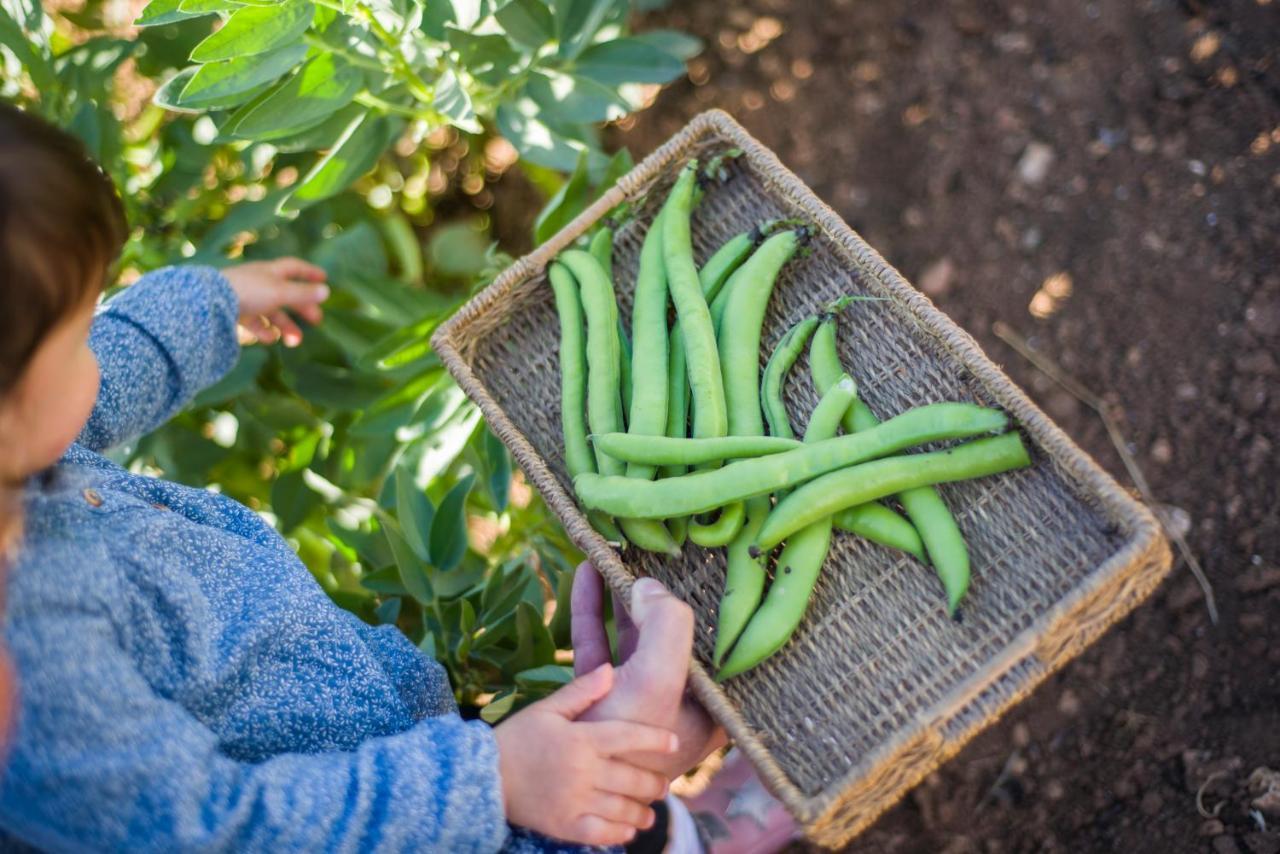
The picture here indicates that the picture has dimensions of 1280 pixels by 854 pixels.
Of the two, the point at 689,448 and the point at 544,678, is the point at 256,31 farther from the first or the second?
the point at 544,678

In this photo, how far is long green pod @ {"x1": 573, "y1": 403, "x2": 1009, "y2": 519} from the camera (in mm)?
1432

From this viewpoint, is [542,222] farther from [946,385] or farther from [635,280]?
[946,385]

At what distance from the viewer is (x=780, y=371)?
5.29 ft

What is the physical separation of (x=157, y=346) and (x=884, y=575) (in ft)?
4.26

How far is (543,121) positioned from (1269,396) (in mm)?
1769

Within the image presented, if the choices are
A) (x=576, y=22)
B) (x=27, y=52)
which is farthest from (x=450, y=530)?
(x=27, y=52)

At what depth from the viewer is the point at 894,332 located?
5.25 ft

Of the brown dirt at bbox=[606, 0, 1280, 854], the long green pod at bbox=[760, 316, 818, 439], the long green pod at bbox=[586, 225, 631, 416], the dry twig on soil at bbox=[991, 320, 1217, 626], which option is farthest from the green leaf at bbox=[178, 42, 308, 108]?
the dry twig on soil at bbox=[991, 320, 1217, 626]

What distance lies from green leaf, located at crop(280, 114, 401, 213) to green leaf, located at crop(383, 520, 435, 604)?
2.22 ft

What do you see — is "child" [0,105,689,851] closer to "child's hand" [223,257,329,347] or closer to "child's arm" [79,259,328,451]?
"child's arm" [79,259,328,451]

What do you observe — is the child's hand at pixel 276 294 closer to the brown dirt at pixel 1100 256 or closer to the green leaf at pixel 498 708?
the green leaf at pixel 498 708

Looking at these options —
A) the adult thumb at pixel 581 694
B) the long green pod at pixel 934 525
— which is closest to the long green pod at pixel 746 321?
the long green pod at pixel 934 525

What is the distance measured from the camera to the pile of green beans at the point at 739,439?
1.43m

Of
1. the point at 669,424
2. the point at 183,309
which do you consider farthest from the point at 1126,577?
the point at 183,309
